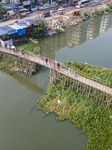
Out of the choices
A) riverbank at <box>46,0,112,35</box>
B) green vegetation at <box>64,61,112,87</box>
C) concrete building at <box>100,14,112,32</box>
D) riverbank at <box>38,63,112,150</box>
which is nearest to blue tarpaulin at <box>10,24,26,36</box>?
A: riverbank at <box>46,0,112,35</box>

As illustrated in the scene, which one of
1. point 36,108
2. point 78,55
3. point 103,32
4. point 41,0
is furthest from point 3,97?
point 41,0

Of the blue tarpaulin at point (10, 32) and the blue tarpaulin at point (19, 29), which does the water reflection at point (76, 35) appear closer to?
the blue tarpaulin at point (19, 29)

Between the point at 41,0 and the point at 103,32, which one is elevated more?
the point at 41,0

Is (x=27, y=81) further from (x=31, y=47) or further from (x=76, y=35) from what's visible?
(x=76, y=35)

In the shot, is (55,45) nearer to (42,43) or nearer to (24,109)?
(42,43)

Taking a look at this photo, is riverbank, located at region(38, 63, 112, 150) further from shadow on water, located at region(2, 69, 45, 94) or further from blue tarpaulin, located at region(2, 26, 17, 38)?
blue tarpaulin, located at region(2, 26, 17, 38)

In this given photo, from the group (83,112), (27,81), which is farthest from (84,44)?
(83,112)
